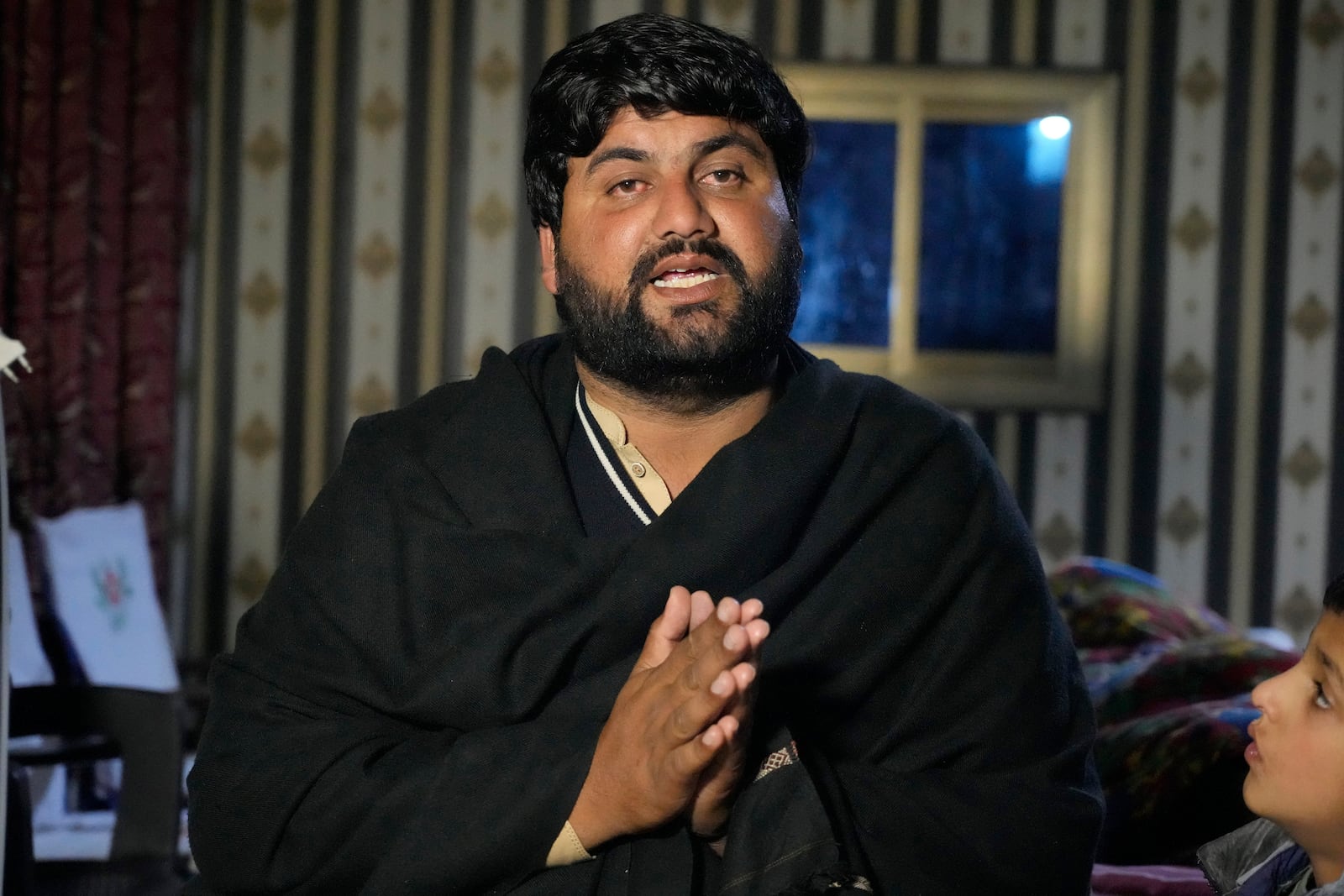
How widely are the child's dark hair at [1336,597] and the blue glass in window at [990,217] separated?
3512 millimetres

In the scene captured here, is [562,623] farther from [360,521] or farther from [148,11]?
[148,11]

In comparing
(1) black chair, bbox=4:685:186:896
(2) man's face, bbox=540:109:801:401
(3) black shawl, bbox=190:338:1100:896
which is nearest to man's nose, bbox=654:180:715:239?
(2) man's face, bbox=540:109:801:401

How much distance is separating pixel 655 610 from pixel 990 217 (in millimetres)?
3546

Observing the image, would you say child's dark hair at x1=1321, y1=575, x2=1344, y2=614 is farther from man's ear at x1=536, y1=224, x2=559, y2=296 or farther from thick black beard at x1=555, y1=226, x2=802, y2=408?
man's ear at x1=536, y1=224, x2=559, y2=296

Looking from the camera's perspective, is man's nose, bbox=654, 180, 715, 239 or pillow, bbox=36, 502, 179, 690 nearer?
man's nose, bbox=654, 180, 715, 239

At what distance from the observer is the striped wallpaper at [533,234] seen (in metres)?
4.70

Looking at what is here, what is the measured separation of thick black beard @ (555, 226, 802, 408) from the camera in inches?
62.0

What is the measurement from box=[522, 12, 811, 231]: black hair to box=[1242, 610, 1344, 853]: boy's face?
2.53 feet

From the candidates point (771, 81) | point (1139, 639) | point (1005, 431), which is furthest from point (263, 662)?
point (1005, 431)

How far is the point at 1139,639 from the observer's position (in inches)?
Result: 110

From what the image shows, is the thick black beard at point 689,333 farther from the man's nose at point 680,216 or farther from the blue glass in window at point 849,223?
the blue glass in window at point 849,223

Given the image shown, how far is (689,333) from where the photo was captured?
5.16 feet

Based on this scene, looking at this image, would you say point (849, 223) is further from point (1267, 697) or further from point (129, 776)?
point (1267, 697)

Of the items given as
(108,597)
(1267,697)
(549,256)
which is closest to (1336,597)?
(1267,697)
